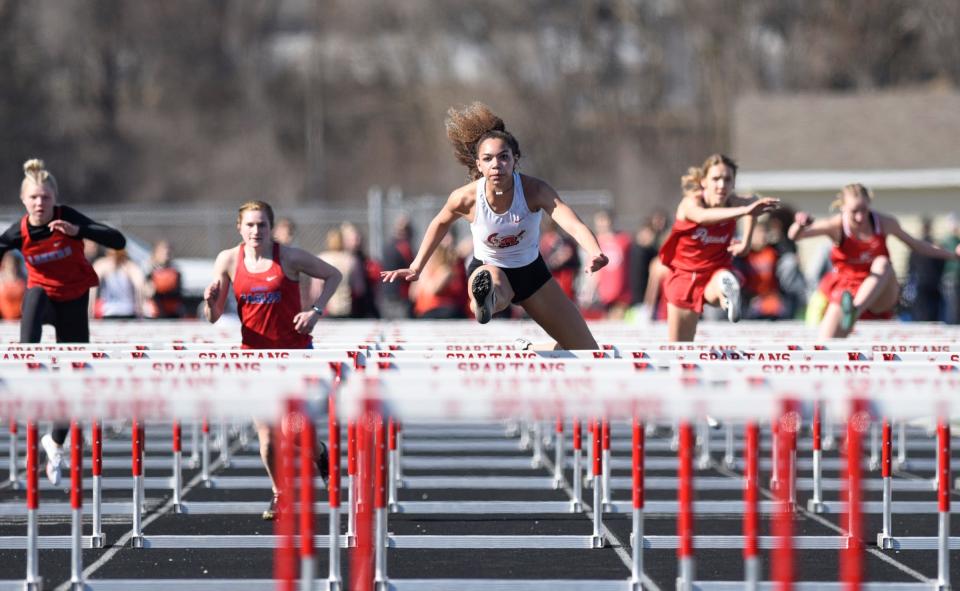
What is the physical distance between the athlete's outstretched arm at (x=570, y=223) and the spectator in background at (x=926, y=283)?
51.0 ft

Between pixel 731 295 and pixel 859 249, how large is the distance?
1.71 meters

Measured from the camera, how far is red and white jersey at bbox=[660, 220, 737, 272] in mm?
11297

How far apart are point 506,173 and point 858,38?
47883 millimetres

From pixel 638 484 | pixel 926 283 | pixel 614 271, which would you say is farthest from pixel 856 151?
pixel 638 484

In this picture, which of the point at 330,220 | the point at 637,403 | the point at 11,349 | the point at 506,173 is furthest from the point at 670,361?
the point at 330,220

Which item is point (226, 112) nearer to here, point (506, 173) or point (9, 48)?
point (9, 48)

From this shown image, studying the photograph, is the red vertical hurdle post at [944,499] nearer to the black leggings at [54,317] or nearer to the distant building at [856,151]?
the black leggings at [54,317]

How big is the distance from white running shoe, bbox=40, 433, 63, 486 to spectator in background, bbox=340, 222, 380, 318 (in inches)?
343

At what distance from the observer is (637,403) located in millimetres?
5434

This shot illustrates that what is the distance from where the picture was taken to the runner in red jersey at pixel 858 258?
11.8m

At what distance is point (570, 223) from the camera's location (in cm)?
Result: 848

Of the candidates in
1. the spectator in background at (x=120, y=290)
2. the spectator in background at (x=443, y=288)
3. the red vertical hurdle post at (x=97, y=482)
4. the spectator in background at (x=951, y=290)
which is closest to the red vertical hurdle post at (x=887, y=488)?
the red vertical hurdle post at (x=97, y=482)

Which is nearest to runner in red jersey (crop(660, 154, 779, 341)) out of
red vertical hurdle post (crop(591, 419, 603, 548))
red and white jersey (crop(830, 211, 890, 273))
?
red and white jersey (crop(830, 211, 890, 273))

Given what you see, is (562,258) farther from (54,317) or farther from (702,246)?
(54,317)
